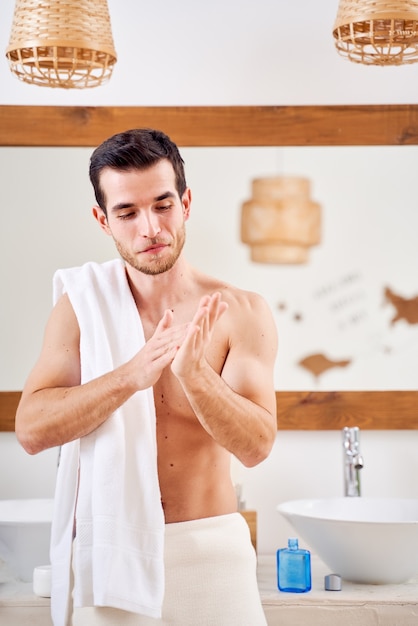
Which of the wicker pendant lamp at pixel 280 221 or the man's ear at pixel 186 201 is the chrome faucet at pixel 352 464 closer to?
the wicker pendant lamp at pixel 280 221

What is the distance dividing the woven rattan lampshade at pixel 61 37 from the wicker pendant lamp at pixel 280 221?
579mm

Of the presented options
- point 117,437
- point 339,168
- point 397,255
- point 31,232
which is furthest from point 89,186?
point 117,437

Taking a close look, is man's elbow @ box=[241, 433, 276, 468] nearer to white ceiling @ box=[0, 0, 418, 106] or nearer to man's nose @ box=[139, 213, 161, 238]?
man's nose @ box=[139, 213, 161, 238]

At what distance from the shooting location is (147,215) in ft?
5.86

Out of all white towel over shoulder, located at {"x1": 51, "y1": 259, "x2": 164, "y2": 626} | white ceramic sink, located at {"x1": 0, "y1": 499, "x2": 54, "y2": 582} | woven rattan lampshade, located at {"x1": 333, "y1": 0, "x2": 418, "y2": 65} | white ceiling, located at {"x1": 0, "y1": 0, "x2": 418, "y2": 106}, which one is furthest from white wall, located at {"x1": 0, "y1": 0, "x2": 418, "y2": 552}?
white towel over shoulder, located at {"x1": 51, "y1": 259, "x2": 164, "y2": 626}

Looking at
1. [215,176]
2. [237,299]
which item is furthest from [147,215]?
[215,176]

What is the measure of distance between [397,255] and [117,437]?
3.99 ft

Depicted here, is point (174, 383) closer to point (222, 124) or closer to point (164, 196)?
point (164, 196)

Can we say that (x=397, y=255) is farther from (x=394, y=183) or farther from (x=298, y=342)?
(x=298, y=342)

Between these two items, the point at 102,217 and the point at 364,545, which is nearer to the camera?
the point at 102,217

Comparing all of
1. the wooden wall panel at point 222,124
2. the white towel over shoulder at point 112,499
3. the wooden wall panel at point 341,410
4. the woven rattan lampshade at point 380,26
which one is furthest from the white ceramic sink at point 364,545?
the woven rattan lampshade at point 380,26

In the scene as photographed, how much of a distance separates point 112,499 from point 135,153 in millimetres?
676

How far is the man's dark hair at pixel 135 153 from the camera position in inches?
71.1

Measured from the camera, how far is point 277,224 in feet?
8.68
